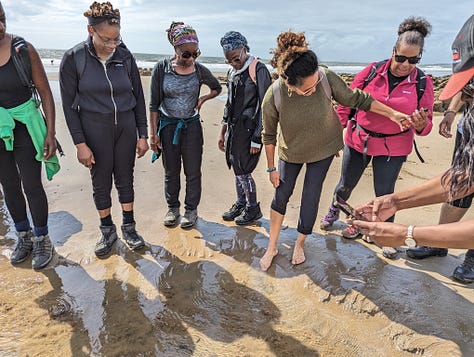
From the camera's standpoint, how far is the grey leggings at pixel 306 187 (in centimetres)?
334

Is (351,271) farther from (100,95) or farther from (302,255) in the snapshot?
(100,95)

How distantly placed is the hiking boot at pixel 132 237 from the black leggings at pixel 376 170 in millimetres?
2071

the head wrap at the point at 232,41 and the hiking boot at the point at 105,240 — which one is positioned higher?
the head wrap at the point at 232,41

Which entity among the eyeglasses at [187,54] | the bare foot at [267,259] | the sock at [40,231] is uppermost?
the eyeglasses at [187,54]

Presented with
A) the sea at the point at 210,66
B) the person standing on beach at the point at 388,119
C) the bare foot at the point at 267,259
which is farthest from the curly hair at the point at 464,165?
the sea at the point at 210,66

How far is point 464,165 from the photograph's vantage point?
6.77 ft

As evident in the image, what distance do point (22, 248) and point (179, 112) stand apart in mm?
2069

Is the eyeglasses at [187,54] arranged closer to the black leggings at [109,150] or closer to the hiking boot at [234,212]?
the black leggings at [109,150]

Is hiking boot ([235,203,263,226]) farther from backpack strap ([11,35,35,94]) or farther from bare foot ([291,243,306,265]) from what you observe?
backpack strap ([11,35,35,94])

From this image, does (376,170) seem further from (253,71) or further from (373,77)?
(253,71)

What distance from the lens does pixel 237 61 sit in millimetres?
3869

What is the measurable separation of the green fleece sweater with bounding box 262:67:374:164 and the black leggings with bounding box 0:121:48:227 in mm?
2124

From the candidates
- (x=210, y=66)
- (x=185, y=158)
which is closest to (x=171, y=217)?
(x=185, y=158)

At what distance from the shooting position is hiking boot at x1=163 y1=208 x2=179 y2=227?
431 centimetres
